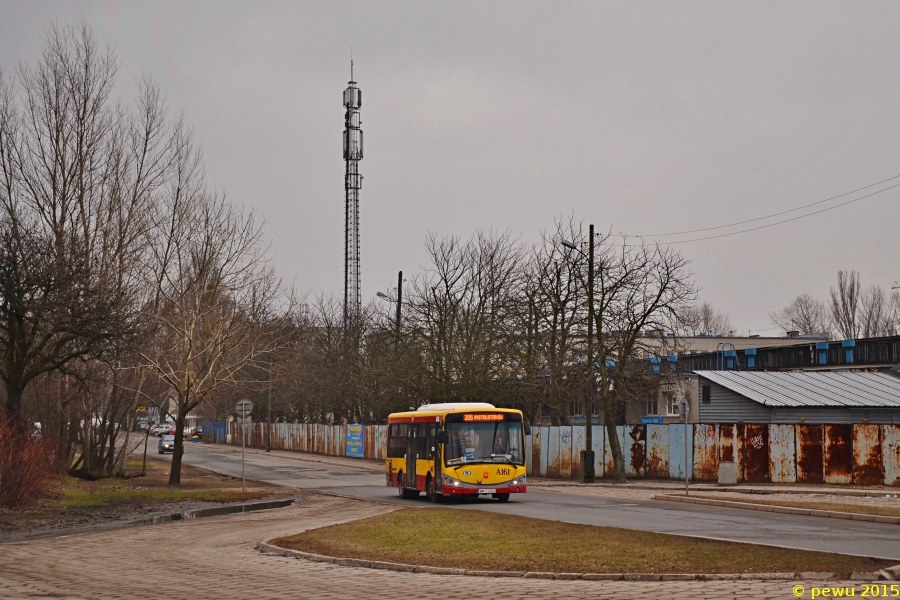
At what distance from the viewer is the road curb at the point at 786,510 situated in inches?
868

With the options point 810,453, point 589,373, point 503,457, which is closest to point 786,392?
point 589,373

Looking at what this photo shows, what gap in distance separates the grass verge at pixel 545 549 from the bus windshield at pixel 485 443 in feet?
23.8

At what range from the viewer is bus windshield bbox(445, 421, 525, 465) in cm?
2919

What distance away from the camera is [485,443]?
2934 cm

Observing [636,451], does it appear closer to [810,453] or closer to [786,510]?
[810,453]

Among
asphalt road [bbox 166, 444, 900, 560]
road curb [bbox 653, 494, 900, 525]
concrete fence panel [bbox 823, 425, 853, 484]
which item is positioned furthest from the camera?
concrete fence panel [bbox 823, 425, 853, 484]

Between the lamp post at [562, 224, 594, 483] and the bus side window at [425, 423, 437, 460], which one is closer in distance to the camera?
the bus side window at [425, 423, 437, 460]

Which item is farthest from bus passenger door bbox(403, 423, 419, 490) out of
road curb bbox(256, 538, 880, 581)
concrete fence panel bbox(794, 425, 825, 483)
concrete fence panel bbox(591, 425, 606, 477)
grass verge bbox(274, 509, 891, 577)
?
road curb bbox(256, 538, 880, 581)

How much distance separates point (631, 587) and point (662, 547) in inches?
150

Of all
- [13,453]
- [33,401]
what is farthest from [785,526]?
[33,401]

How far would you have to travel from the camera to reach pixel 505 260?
5638 centimetres

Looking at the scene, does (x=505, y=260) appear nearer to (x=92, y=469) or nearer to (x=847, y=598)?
(x=92, y=469)

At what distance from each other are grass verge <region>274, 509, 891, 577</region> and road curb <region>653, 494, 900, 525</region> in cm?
684

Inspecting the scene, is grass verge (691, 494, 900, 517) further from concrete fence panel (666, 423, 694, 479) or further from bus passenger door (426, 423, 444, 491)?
concrete fence panel (666, 423, 694, 479)
